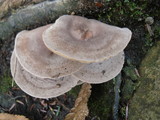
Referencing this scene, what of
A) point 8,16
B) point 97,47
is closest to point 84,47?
point 97,47

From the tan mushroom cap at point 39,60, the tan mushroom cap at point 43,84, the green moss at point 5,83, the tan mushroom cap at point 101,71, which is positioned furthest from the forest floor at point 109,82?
the tan mushroom cap at point 39,60

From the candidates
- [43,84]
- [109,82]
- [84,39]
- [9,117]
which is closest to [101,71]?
[109,82]

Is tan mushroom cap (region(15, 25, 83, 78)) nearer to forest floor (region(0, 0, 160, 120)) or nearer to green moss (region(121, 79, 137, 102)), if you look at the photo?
forest floor (region(0, 0, 160, 120))

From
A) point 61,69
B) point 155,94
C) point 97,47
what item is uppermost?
point 97,47

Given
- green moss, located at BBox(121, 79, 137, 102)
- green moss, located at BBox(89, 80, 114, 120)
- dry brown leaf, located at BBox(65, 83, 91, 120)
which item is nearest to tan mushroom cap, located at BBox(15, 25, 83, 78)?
dry brown leaf, located at BBox(65, 83, 91, 120)

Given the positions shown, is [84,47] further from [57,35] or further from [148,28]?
[148,28]

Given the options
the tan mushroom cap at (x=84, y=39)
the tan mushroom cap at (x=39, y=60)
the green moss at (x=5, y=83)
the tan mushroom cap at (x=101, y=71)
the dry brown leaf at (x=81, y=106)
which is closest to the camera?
the tan mushroom cap at (x=84, y=39)

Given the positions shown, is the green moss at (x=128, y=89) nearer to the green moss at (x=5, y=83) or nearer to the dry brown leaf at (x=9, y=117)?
the dry brown leaf at (x=9, y=117)
